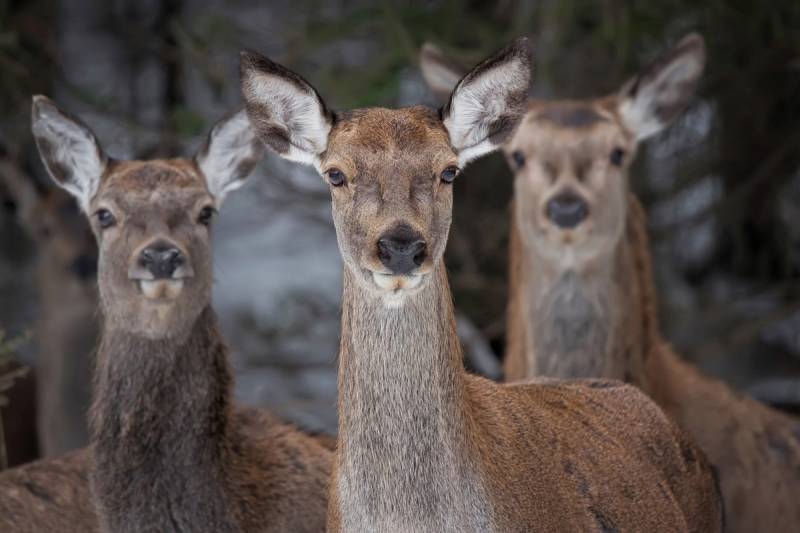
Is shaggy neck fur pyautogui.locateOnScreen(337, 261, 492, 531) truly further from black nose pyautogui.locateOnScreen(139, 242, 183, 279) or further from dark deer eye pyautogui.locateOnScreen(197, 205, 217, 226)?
dark deer eye pyautogui.locateOnScreen(197, 205, 217, 226)

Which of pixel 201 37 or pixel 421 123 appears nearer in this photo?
pixel 421 123

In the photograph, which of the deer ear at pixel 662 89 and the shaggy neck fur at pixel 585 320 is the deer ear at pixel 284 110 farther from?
the deer ear at pixel 662 89

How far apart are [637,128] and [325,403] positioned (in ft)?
8.66

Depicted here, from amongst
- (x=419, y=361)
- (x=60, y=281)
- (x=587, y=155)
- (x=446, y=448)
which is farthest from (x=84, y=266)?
(x=446, y=448)

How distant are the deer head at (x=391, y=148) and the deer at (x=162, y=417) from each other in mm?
1042

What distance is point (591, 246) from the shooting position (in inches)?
296

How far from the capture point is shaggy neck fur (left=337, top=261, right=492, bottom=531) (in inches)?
184

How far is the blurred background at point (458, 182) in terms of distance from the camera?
984cm

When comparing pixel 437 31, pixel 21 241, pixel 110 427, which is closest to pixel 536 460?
pixel 110 427

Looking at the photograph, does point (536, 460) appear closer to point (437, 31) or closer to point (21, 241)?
point (437, 31)

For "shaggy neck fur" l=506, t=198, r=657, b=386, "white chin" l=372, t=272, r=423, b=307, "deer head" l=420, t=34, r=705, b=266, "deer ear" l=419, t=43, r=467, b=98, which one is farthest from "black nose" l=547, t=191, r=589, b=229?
"white chin" l=372, t=272, r=423, b=307

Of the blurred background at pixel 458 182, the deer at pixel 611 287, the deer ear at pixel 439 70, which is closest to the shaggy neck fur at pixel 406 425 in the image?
the deer at pixel 611 287

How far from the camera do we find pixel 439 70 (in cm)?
838

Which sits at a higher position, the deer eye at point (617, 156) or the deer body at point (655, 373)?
the deer eye at point (617, 156)
